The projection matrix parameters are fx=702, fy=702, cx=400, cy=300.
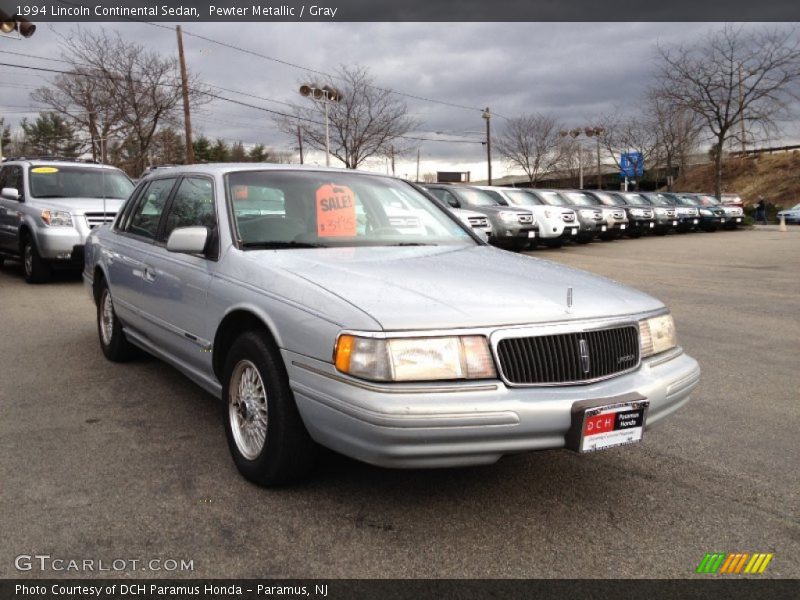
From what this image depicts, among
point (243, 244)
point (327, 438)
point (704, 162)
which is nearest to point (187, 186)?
point (243, 244)

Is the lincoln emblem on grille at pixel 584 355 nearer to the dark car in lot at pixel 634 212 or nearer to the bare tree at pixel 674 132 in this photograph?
the dark car in lot at pixel 634 212

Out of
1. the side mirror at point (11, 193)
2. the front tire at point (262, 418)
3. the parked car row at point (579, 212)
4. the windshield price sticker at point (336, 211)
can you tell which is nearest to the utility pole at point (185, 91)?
the parked car row at point (579, 212)

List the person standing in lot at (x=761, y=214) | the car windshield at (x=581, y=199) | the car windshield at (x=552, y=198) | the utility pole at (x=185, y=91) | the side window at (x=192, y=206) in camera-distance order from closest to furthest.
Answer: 1. the side window at (x=192, y=206)
2. the car windshield at (x=552, y=198)
3. the car windshield at (x=581, y=199)
4. the utility pole at (x=185, y=91)
5. the person standing in lot at (x=761, y=214)

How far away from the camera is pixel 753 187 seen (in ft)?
188

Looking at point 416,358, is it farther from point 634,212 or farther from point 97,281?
point 634,212

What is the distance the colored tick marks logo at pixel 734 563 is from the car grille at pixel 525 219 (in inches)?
575

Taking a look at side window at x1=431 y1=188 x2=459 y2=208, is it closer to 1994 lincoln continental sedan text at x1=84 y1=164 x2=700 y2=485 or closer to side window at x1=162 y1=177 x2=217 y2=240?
side window at x1=162 y1=177 x2=217 y2=240

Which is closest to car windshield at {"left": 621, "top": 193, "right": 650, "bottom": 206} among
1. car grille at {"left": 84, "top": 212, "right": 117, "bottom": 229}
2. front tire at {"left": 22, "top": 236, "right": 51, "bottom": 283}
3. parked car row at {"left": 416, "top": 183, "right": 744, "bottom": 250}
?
parked car row at {"left": 416, "top": 183, "right": 744, "bottom": 250}

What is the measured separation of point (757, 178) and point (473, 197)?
49724 mm

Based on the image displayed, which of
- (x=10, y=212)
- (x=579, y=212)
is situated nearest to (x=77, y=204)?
(x=10, y=212)

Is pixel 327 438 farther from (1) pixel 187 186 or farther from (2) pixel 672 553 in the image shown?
(1) pixel 187 186

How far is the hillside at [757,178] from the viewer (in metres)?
Answer: 53.4

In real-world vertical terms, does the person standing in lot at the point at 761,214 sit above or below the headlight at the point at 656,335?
above

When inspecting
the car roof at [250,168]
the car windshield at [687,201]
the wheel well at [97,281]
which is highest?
the car windshield at [687,201]
